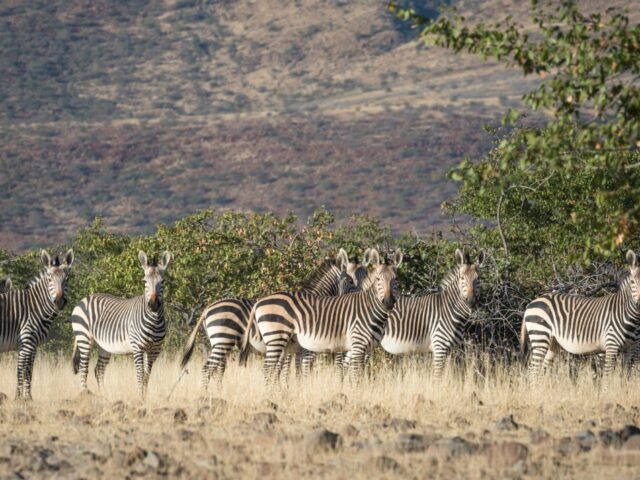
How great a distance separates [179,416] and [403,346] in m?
6.18

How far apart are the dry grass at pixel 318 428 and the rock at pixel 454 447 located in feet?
0.05

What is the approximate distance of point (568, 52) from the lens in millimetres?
10180

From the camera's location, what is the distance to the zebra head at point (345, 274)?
17516mm

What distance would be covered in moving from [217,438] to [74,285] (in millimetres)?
17018

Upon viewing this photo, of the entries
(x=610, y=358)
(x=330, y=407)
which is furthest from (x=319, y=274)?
(x=330, y=407)

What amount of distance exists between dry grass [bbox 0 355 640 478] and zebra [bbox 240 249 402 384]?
513mm

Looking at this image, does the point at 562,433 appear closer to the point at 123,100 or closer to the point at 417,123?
the point at 417,123

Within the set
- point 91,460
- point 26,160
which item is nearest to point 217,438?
point 91,460

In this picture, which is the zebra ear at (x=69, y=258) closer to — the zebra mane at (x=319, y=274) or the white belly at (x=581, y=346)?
the zebra mane at (x=319, y=274)

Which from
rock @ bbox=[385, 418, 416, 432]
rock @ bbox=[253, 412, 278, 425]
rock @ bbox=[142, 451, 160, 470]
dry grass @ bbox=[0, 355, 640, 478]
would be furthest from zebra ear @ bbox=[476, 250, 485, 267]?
rock @ bbox=[142, 451, 160, 470]

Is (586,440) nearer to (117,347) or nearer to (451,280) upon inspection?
(451,280)

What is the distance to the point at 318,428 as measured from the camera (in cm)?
1066

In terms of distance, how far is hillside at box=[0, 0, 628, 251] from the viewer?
92.1 m

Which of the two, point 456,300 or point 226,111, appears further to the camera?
point 226,111
